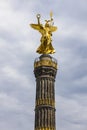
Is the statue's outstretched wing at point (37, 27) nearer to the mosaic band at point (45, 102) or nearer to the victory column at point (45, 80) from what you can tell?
the victory column at point (45, 80)

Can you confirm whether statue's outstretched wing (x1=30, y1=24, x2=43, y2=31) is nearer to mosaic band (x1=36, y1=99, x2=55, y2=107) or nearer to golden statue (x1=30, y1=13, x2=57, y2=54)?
golden statue (x1=30, y1=13, x2=57, y2=54)

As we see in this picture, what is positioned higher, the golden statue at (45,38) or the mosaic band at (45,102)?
the golden statue at (45,38)

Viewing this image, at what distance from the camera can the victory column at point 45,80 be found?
58.9m

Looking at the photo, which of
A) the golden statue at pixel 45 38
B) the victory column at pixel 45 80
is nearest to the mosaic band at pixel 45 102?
the victory column at pixel 45 80

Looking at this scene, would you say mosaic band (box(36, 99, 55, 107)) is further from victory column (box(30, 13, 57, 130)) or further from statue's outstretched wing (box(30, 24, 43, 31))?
statue's outstretched wing (box(30, 24, 43, 31))

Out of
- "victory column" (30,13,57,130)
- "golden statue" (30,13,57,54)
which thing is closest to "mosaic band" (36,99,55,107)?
"victory column" (30,13,57,130)

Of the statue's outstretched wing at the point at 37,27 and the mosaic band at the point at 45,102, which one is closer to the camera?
the mosaic band at the point at 45,102

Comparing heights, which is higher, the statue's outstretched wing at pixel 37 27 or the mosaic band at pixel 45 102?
the statue's outstretched wing at pixel 37 27

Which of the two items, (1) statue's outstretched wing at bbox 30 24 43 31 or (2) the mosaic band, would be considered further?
(1) statue's outstretched wing at bbox 30 24 43 31

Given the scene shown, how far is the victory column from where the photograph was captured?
58875 mm

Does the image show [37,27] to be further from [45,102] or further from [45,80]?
[45,102]

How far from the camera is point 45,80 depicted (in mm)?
60906

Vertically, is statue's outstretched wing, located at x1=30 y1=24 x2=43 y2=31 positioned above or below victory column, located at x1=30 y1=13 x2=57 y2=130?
above

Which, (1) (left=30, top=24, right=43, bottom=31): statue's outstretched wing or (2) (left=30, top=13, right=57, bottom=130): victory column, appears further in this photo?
(1) (left=30, top=24, right=43, bottom=31): statue's outstretched wing
